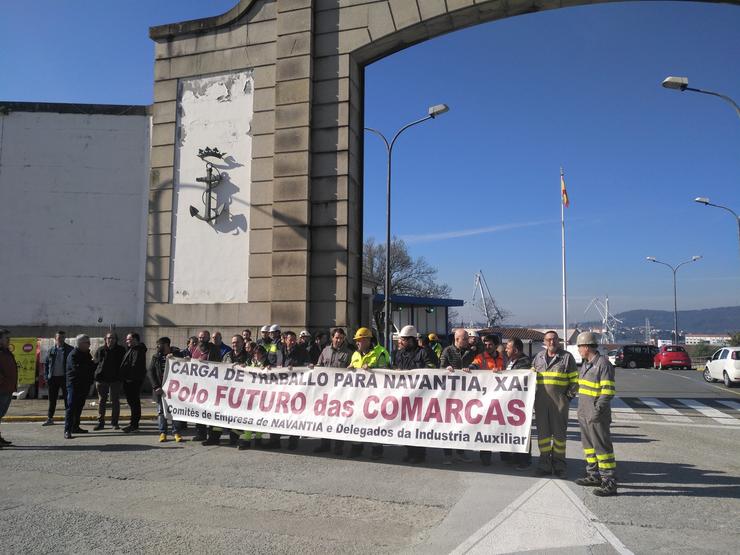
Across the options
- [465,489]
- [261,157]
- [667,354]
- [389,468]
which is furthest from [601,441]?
[667,354]

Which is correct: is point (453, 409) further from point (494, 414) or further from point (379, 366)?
point (379, 366)

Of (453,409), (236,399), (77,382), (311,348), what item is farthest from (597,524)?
(77,382)

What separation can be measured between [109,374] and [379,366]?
18.3ft

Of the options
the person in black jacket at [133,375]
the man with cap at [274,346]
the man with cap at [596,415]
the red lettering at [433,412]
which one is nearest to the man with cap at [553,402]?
the man with cap at [596,415]

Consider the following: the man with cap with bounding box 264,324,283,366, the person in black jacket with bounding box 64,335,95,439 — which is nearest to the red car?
the man with cap with bounding box 264,324,283,366

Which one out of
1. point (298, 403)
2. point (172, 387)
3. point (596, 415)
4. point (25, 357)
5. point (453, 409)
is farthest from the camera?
point (25, 357)

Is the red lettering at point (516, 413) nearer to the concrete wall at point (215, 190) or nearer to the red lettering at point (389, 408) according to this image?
the red lettering at point (389, 408)

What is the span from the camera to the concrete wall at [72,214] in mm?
15828

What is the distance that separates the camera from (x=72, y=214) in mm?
16266

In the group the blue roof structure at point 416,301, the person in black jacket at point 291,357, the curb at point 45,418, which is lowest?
the curb at point 45,418

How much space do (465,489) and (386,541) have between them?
6.48 feet

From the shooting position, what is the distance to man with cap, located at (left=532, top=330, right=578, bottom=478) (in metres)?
7.34

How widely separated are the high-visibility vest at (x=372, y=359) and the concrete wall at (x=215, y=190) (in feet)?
21.6

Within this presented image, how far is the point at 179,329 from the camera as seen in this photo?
15.0 meters
